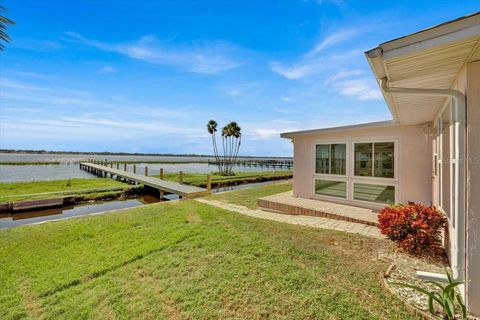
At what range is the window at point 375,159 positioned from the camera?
690 centimetres

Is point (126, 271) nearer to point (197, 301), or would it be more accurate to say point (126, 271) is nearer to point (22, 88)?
point (197, 301)

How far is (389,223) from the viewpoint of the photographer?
4.17m

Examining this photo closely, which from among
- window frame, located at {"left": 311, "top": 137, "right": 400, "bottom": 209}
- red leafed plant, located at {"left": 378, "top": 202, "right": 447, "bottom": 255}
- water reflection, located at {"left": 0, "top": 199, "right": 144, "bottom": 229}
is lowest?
water reflection, located at {"left": 0, "top": 199, "right": 144, "bottom": 229}

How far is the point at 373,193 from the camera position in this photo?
720cm

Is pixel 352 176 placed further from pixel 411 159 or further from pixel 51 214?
pixel 51 214

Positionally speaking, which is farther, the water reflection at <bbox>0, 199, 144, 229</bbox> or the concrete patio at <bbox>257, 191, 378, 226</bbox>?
the water reflection at <bbox>0, 199, 144, 229</bbox>

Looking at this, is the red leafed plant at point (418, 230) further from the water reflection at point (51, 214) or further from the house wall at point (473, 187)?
the water reflection at point (51, 214)

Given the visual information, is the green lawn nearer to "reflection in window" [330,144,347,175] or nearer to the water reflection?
"reflection in window" [330,144,347,175]

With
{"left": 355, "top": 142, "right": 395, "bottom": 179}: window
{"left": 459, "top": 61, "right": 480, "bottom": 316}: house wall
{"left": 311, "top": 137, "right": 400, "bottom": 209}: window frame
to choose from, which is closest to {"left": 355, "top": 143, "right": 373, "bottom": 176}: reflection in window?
{"left": 355, "top": 142, "right": 395, "bottom": 179}: window

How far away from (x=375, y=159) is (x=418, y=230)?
12.3 ft

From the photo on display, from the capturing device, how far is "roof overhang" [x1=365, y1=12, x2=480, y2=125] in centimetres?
174

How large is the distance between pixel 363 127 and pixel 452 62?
16.5 feet

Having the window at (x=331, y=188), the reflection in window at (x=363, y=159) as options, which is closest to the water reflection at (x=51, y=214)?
the window at (x=331, y=188)

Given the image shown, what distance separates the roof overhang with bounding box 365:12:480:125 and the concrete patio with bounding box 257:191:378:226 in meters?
4.10
